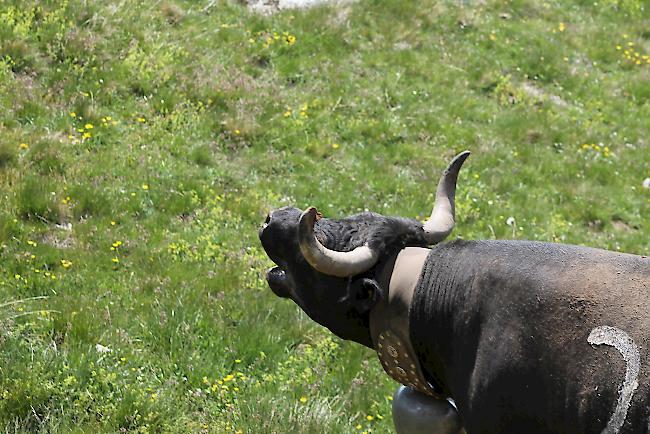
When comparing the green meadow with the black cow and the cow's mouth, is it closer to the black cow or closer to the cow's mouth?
the cow's mouth

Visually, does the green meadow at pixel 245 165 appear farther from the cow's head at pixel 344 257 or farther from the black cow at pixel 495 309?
the black cow at pixel 495 309

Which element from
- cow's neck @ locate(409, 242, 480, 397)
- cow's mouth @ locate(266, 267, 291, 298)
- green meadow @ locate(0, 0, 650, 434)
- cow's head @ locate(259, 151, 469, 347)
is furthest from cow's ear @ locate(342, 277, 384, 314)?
green meadow @ locate(0, 0, 650, 434)

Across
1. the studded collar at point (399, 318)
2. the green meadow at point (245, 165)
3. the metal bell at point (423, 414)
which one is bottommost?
the green meadow at point (245, 165)

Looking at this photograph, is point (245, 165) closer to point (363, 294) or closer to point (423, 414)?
point (363, 294)

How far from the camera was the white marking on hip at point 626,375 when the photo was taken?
514 cm

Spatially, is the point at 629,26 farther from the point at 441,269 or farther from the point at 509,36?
the point at 441,269

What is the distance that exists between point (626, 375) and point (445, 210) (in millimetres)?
1912

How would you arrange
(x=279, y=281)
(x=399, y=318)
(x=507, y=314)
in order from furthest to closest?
1. (x=279, y=281)
2. (x=399, y=318)
3. (x=507, y=314)

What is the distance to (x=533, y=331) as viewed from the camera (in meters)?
5.57

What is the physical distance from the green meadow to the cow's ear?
213 cm

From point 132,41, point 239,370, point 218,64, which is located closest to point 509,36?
point 218,64

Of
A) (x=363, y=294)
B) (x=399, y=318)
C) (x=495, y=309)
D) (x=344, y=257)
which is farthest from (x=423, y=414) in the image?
(x=344, y=257)

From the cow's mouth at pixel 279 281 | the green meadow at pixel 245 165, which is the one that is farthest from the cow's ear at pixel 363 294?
the green meadow at pixel 245 165

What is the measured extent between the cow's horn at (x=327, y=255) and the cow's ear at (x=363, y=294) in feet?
Result: 0.28
